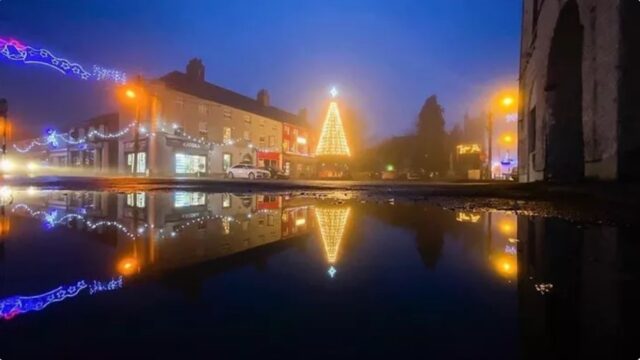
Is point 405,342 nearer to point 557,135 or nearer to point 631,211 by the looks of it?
point 631,211

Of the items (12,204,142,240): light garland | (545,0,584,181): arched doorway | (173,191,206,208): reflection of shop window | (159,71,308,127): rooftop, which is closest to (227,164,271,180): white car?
(159,71,308,127): rooftop

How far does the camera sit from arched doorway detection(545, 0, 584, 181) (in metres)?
10.9

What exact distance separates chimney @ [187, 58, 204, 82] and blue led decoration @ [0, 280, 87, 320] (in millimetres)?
43159

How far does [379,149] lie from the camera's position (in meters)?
62.9

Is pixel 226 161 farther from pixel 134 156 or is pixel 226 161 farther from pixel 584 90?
pixel 584 90

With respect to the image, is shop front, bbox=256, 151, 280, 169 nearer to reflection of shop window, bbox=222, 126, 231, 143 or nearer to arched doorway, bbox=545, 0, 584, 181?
reflection of shop window, bbox=222, 126, 231, 143

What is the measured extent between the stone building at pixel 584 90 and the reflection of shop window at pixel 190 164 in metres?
31.5

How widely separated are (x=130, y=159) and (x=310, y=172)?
25.7m

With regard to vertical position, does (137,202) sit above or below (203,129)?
below

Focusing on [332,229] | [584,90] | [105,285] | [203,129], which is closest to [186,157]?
[203,129]

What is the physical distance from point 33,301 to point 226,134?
142 feet

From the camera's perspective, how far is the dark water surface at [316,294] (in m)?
1.41

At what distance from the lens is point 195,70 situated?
42375mm

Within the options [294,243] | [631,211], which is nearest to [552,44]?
[631,211]
